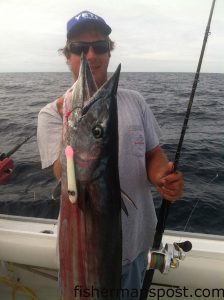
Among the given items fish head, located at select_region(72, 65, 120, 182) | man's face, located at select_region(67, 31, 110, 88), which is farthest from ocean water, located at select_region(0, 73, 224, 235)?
fish head, located at select_region(72, 65, 120, 182)

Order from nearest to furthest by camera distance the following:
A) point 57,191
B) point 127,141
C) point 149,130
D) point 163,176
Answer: point 57,191, point 163,176, point 127,141, point 149,130

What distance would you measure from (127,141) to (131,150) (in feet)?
0.23

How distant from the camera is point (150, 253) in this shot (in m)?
2.18


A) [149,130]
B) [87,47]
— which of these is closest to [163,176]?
[149,130]

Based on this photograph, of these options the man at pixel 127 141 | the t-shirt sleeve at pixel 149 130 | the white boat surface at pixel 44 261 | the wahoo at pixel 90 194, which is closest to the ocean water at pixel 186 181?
the white boat surface at pixel 44 261

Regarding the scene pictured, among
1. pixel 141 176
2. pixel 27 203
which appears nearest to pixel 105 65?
pixel 141 176

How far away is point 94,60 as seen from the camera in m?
2.31

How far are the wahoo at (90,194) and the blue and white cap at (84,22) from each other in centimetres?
92

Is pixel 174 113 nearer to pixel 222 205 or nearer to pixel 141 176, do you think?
pixel 222 205

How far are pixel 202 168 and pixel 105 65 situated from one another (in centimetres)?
636

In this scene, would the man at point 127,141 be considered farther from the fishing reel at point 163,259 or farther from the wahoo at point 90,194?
the wahoo at point 90,194

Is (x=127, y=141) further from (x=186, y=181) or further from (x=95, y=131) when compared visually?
(x=186, y=181)

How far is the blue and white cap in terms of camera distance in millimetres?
2342

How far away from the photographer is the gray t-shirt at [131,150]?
2.23 m
